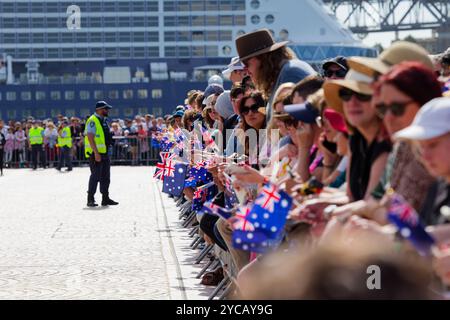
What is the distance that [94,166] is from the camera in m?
18.3

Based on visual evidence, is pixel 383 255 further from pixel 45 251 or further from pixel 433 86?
pixel 45 251

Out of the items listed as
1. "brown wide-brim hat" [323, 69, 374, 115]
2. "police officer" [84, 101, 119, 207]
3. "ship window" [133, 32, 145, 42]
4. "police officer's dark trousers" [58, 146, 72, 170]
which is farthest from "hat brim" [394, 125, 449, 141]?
"ship window" [133, 32, 145, 42]

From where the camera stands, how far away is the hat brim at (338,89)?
451 cm

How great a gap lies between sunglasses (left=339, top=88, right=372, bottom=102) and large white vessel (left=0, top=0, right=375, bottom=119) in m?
78.7

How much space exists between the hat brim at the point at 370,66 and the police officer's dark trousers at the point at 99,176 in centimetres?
1368

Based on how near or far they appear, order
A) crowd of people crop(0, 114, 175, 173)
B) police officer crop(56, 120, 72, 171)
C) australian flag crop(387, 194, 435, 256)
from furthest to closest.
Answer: crowd of people crop(0, 114, 175, 173) < police officer crop(56, 120, 72, 171) < australian flag crop(387, 194, 435, 256)

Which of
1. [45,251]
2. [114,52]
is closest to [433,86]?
[45,251]

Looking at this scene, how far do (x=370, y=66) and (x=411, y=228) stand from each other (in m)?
1.35

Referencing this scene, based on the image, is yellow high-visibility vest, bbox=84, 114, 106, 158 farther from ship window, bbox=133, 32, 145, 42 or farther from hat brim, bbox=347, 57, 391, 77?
ship window, bbox=133, 32, 145, 42

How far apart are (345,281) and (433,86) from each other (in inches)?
36.7

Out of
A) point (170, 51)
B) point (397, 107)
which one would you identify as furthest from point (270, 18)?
point (397, 107)

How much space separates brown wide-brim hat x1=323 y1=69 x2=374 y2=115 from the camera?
14.8 feet

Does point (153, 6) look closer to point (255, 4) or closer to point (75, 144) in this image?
point (255, 4)

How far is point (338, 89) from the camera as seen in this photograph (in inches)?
186
